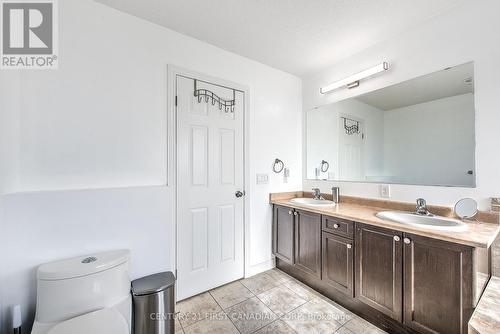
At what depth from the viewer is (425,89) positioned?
1792mm

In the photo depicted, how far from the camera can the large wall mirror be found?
1.59 meters

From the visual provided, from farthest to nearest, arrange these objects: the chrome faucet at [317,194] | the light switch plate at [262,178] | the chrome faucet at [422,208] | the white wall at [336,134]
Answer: the chrome faucet at [317,194] < the light switch plate at [262,178] < the white wall at [336,134] < the chrome faucet at [422,208]

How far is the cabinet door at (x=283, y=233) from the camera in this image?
7.42 ft

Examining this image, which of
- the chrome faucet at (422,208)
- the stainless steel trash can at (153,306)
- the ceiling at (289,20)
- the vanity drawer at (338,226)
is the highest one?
the ceiling at (289,20)

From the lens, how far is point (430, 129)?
1755 millimetres

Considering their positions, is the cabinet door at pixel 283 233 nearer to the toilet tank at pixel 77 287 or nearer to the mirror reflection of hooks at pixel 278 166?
the mirror reflection of hooks at pixel 278 166

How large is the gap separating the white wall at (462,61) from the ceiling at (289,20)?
11 cm

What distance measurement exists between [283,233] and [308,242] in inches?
14.3

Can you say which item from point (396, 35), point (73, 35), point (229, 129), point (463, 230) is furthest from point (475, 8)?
point (73, 35)

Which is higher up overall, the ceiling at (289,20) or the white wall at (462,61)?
the ceiling at (289,20)

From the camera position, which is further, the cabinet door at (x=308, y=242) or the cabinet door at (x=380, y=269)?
the cabinet door at (x=308, y=242)

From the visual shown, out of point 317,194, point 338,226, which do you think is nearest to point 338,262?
point 338,226

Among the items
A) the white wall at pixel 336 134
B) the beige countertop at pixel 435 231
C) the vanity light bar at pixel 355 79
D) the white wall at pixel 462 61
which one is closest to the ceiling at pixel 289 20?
the white wall at pixel 462 61

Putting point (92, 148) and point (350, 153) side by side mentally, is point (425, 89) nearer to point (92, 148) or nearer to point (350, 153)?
point (350, 153)
